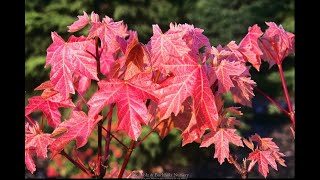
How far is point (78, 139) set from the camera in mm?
1196

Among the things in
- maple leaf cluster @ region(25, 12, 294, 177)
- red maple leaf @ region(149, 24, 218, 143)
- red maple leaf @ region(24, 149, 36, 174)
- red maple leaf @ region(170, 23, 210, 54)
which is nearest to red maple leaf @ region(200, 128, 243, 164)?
maple leaf cluster @ region(25, 12, 294, 177)

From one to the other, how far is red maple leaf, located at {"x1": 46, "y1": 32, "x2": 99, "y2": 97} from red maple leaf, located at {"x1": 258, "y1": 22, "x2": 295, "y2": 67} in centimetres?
65

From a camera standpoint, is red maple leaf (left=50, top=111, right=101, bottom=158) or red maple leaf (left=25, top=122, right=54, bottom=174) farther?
red maple leaf (left=25, top=122, right=54, bottom=174)

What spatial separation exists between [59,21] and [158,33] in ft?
12.7

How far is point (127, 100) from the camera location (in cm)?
111

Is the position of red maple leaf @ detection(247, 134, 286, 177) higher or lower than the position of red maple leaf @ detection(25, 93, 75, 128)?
lower

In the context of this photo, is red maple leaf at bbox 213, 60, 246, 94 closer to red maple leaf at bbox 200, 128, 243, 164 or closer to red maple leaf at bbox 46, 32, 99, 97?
red maple leaf at bbox 200, 128, 243, 164

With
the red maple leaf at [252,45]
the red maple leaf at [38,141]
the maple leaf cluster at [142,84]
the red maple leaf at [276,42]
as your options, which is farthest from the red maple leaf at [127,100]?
the red maple leaf at [276,42]

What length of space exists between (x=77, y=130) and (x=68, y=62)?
0.63ft

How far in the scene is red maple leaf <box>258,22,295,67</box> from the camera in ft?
4.91

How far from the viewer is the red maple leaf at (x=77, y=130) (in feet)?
3.91

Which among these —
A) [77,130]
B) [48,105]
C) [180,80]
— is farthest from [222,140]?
[48,105]

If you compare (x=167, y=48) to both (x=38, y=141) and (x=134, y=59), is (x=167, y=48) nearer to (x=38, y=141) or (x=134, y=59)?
(x=134, y=59)
